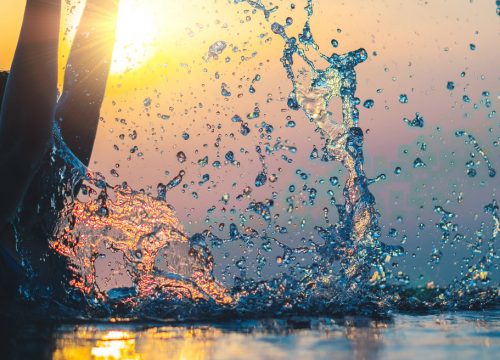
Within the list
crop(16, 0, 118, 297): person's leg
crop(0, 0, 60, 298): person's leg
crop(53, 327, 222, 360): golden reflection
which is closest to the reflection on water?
crop(53, 327, 222, 360): golden reflection

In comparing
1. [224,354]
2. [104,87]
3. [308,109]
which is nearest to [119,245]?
[104,87]

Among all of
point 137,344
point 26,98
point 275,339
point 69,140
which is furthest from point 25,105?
point 275,339

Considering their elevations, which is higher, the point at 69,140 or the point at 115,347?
the point at 69,140

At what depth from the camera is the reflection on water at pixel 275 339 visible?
2555 millimetres

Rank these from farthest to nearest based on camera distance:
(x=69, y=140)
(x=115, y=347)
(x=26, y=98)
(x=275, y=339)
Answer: (x=69, y=140) → (x=26, y=98) → (x=275, y=339) → (x=115, y=347)

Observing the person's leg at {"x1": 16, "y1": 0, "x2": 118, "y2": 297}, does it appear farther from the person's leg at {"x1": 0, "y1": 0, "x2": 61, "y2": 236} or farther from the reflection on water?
the reflection on water

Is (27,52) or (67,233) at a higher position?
(27,52)

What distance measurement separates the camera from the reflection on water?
2555 millimetres

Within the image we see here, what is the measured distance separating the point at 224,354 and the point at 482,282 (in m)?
2.86

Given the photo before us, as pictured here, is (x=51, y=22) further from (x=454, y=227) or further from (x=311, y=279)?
(x=454, y=227)

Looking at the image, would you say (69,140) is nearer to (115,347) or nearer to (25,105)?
(25,105)

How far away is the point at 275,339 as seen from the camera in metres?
2.98

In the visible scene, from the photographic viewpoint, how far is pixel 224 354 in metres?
2.55

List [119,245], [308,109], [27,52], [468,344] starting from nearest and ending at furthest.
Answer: [468,344] < [27,52] < [119,245] < [308,109]
